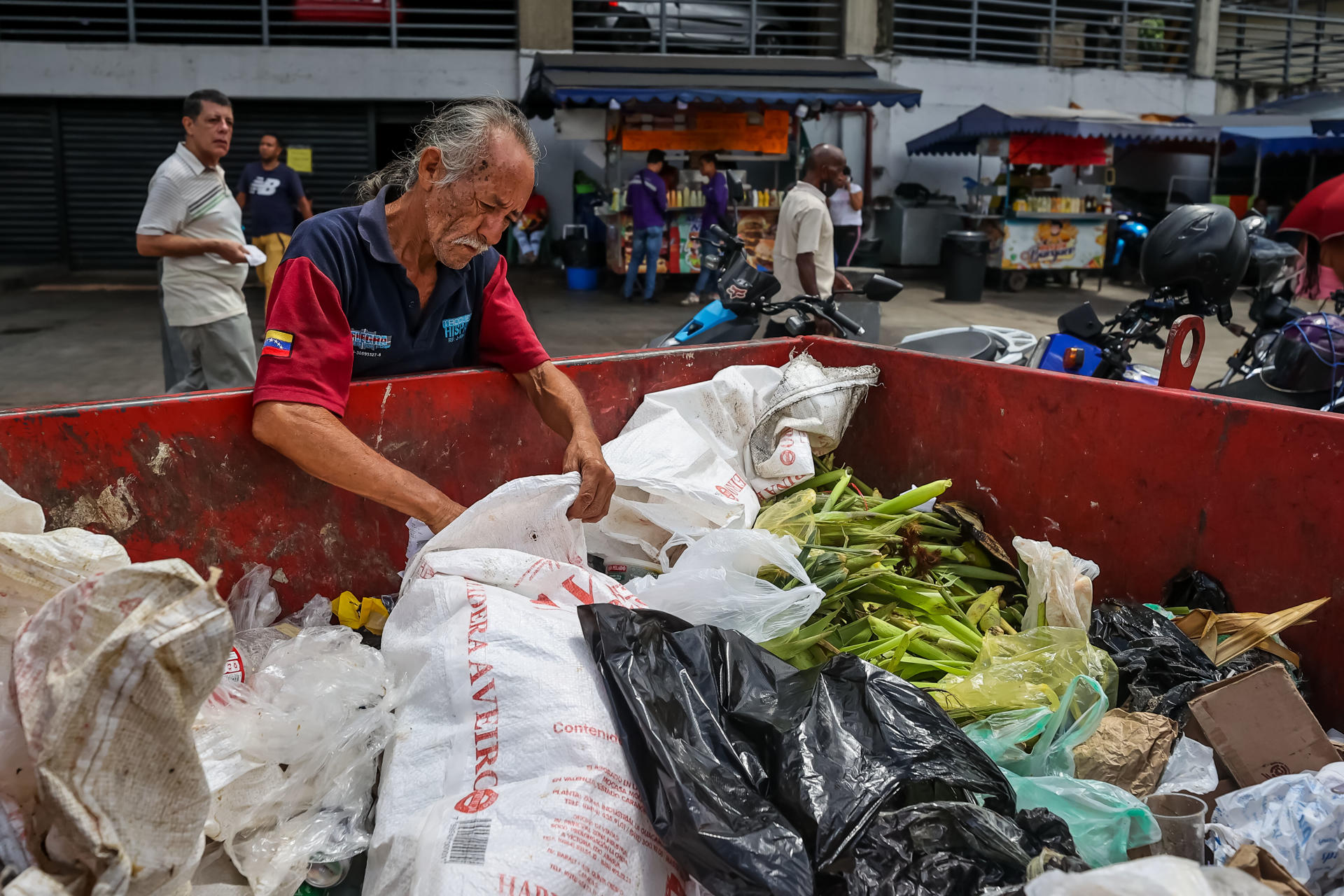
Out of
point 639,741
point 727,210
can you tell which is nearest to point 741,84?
point 727,210

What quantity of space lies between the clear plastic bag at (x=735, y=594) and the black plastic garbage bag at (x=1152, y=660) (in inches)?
28.9

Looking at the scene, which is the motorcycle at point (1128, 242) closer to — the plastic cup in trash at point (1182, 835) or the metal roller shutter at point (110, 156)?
the metal roller shutter at point (110, 156)

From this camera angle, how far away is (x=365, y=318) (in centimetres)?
255

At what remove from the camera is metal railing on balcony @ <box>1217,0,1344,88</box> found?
61.8ft

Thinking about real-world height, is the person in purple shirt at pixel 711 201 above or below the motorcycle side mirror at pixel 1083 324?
above

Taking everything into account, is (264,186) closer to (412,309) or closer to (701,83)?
(701,83)

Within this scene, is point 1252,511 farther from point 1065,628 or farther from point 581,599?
point 581,599

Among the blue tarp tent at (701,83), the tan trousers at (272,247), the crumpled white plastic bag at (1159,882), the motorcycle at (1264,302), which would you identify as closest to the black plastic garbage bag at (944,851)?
the crumpled white plastic bag at (1159,882)

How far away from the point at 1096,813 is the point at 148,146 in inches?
615

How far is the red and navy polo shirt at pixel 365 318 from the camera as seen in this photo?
90.9 inches

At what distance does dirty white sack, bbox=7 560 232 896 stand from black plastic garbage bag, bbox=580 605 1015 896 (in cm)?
72

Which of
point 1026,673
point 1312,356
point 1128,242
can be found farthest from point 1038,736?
point 1128,242

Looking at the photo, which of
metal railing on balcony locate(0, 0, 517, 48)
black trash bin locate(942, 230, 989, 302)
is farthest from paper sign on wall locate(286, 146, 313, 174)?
black trash bin locate(942, 230, 989, 302)

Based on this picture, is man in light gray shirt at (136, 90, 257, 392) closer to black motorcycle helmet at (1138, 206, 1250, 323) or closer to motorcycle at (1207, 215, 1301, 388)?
black motorcycle helmet at (1138, 206, 1250, 323)
